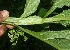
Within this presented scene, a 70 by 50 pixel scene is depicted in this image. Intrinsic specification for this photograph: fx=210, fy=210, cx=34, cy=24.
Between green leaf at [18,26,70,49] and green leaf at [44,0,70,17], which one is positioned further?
green leaf at [44,0,70,17]

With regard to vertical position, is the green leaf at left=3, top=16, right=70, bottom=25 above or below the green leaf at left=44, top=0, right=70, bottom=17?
below

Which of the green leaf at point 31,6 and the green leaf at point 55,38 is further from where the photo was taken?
the green leaf at point 31,6

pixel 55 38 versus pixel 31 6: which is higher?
pixel 31 6

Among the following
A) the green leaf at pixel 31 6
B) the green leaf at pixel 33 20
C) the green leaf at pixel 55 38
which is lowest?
the green leaf at pixel 55 38

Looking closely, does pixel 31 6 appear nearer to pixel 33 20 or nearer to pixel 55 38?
pixel 33 20

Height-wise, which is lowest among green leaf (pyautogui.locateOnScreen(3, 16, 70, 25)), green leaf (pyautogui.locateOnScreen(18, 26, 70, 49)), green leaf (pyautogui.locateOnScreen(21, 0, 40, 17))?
green leaf (pyautogui.locateOnScreen(18, 26, 70, 49))

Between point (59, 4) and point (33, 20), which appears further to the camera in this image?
point (59, 4)

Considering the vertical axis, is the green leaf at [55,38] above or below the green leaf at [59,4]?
below

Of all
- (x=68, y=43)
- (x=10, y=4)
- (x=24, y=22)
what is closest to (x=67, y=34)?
(x=68, y=43)

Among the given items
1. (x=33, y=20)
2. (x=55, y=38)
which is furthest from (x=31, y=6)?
(x=55, y=38)

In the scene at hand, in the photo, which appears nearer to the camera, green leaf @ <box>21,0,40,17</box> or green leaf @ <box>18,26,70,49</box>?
green leaf @ <box>18,26,70,49</box>

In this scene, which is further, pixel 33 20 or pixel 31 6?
pixel 31 6

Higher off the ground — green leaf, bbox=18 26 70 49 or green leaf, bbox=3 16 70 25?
green leaf, bbox=3 16 70 25
